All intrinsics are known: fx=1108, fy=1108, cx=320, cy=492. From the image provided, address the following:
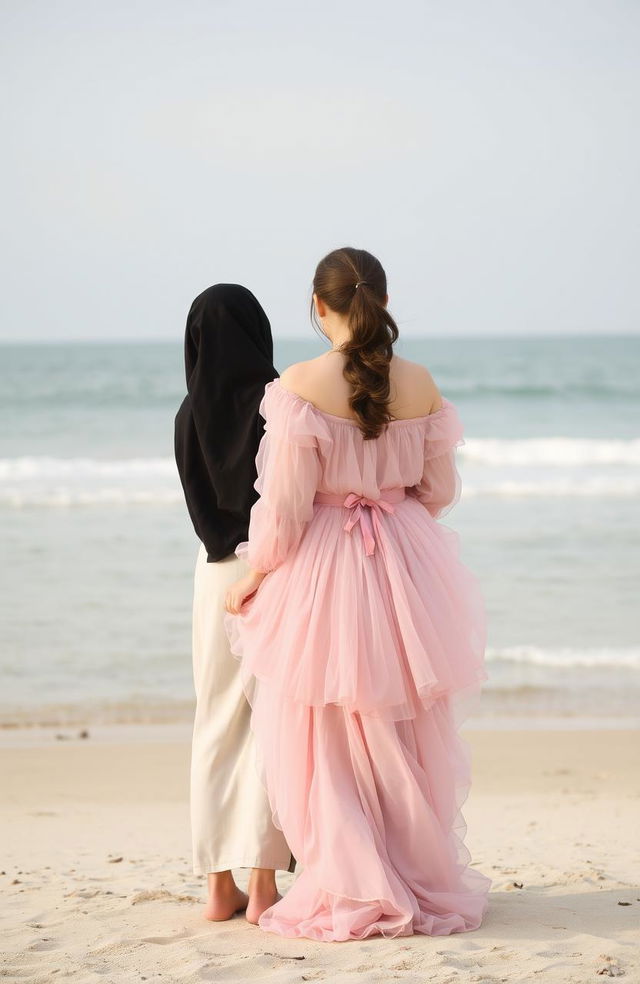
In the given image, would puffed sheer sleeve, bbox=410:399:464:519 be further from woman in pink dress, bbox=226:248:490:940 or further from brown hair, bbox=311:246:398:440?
brown hair, bbox=311:246:398:440

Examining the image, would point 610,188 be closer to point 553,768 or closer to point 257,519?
point 553,768

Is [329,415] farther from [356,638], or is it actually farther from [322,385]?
[356,638]

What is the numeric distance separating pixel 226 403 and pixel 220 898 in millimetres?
1468

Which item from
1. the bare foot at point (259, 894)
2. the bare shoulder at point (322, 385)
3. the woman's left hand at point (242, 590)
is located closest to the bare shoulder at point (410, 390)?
the bare shoulder at point (322, 385)

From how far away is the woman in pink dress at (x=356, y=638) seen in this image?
2934 millimetres

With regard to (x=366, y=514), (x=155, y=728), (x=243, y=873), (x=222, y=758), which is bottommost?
(x=243, y=873)

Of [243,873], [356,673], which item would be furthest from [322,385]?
[243,873]

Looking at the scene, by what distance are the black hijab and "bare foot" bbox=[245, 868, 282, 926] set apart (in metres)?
0.93

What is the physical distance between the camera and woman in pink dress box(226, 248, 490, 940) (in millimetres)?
2934

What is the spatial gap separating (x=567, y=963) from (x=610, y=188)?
2963cm

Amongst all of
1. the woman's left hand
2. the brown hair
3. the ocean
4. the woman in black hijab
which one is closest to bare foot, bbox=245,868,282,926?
the woman in black hijab

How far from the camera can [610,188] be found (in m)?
29.9

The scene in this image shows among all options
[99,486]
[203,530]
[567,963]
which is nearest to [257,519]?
[203,530]

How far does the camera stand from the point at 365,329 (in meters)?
2.92
